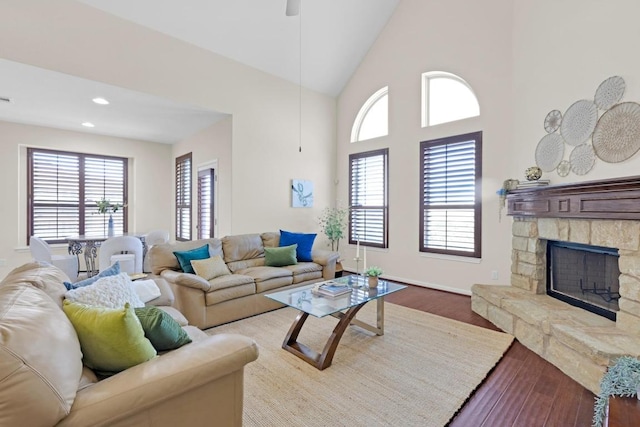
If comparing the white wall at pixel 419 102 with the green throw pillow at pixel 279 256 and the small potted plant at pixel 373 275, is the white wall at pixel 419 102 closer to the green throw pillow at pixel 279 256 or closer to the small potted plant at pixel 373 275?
the green throw pillow at pixel 279 256

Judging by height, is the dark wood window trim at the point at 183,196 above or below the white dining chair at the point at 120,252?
above

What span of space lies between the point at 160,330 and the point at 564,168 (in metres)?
4.14

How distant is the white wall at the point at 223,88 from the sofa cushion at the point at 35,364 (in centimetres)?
339

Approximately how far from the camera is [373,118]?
236 inches

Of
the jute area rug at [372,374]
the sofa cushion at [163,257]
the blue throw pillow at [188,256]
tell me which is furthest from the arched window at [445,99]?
the sofa cushion at [163,257]

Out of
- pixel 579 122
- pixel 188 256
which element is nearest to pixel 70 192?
pixel 188 256

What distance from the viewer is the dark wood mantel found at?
2.39 m

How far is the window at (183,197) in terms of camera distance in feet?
20.6

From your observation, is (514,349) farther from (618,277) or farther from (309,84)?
(309,84)

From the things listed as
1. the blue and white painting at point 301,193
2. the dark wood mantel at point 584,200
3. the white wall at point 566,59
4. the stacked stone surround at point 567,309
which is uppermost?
the white wall at point 566,59

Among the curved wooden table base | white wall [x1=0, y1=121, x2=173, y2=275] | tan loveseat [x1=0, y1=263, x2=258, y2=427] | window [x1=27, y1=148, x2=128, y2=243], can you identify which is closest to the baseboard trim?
the curved wooden table base

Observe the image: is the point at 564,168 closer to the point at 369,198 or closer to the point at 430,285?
the point at 430,285

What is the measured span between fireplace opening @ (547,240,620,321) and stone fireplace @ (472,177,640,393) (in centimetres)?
8

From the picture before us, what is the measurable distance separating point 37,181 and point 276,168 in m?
4.29
